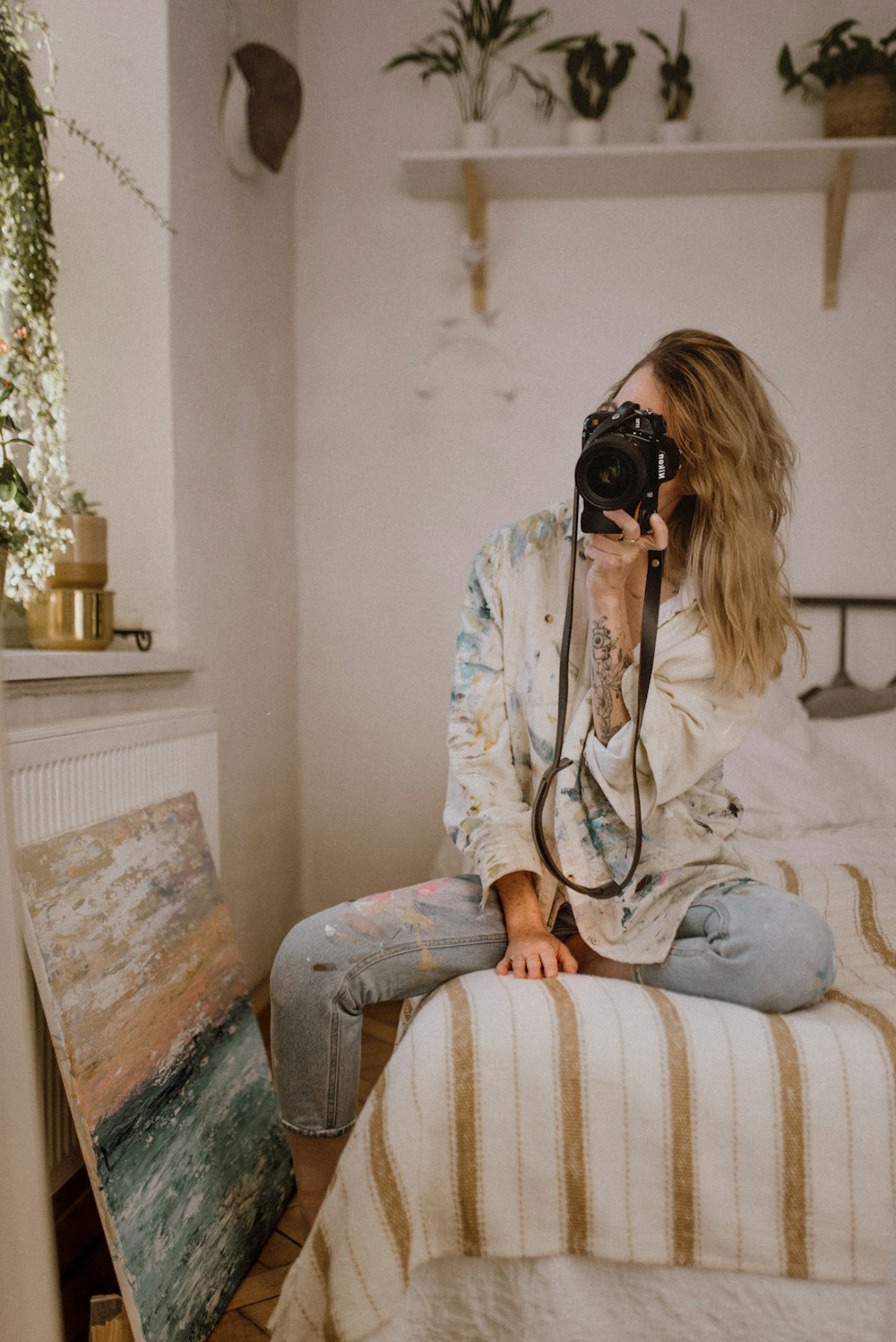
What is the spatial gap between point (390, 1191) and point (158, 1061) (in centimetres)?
38

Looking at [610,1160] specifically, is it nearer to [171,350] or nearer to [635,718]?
[635,718]

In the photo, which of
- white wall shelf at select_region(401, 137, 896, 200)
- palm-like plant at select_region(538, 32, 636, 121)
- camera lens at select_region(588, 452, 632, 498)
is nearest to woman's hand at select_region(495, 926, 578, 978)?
camera lens at select_region(588, 452, 632, 498)

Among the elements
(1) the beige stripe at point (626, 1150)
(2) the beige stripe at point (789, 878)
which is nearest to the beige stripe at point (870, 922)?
(2) the beige stripe at point (789, 878)

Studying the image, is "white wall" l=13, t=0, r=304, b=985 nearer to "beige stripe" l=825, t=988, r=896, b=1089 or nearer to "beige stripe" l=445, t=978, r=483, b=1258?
"beige stripe" l=445, t=978, r=483, b=1258

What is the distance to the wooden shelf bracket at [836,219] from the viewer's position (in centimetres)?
207

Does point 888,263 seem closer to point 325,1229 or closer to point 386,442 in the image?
point 386,442

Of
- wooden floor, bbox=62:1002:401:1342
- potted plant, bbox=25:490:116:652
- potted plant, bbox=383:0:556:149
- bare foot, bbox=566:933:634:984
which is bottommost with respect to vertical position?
wooden floor, bbox=62:1002:401:1342

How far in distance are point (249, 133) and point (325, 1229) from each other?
5.92 feet

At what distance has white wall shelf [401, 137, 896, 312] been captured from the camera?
2.05 metres

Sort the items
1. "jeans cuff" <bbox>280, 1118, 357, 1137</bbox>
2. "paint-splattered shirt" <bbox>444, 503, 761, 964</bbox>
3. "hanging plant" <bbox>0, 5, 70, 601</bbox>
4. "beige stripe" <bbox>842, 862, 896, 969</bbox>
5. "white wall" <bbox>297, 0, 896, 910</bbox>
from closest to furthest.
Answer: "jeans cuff" <bbox>280, 1118, 357, 1137</bbox> → "paint-splattered shirt" <bbox>444, 503, 761, 964</bbox> → "beige stripe" <bbox>842, 862, 896, 969</bbox> → "hanging plant" <bbox>0, 5, 70, 601</bbox> → "white wall" <bbox>297, 0, 896, 910</bbox>

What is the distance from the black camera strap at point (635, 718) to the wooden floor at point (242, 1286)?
18.0 inches

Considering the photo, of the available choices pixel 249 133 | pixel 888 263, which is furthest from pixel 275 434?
pixel 888 263

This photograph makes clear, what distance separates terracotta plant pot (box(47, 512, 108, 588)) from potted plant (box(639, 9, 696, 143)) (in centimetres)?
152

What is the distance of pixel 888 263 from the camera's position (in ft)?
7.31
